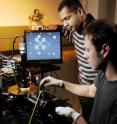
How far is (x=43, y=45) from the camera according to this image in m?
2.55

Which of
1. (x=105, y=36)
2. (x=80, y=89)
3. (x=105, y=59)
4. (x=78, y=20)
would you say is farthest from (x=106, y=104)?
(x=78, y=20)

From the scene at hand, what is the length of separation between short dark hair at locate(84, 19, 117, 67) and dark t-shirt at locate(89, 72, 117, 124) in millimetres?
128

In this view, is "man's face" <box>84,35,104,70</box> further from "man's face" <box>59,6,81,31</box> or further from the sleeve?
"man's face" <box>59,6,81,31</box>

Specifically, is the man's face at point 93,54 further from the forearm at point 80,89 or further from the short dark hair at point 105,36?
the forearm at point 80,89

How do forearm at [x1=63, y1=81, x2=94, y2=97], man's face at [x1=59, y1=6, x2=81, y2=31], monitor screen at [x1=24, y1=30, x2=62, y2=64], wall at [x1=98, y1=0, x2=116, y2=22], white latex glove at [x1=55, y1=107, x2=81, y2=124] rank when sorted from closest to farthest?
1. white latex glove at [x1=55, y1=107, x2=81, y2=124]
2. forearm at [x1=63, y1=81, x2=94, y2=97]
3. man's face at [x1=59, y1=6, x2=81, y2=31]
4. monitor screen at [x1=24, y1=30, x2=62, y2=64]
5. wall at [x1=98, y1=0, x2=116, y2=22]

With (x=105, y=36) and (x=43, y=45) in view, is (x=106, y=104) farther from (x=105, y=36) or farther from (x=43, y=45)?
(x=43, y=45)

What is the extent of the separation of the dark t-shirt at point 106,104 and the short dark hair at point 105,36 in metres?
0.13

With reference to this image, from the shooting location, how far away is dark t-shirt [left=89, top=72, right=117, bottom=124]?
3.82ft

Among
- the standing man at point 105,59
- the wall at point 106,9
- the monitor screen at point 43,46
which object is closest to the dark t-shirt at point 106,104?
the standing man at point 105,59

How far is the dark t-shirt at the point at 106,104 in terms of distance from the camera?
1165 mm

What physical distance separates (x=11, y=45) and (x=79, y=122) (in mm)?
1658

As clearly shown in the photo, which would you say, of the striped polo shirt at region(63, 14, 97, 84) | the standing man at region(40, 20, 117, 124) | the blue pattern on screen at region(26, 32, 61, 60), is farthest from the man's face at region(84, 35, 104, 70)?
the blue pattern on screen at region(26, 32, 61, 60)

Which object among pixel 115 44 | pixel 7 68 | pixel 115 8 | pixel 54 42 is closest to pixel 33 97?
pixel 7 68

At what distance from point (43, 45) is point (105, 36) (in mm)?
1418
